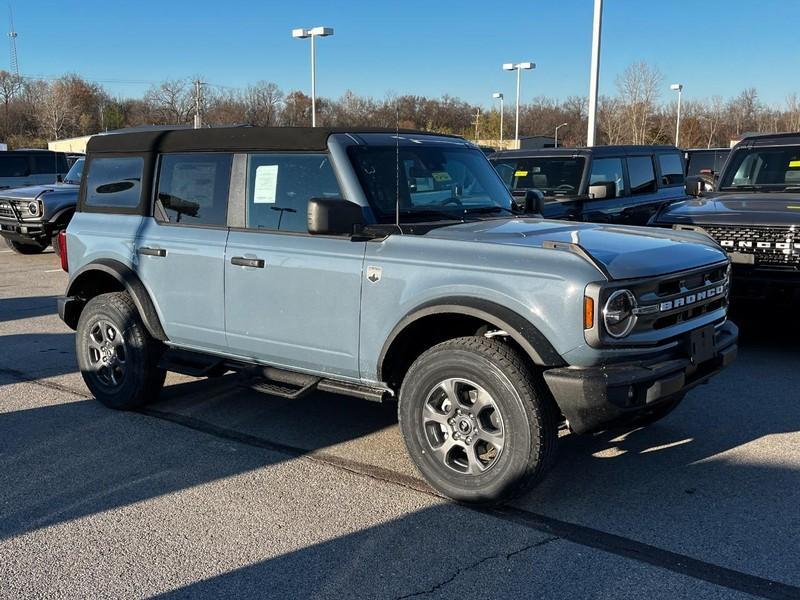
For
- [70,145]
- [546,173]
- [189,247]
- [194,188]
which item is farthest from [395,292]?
[70,145]

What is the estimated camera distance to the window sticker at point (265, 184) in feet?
15.8

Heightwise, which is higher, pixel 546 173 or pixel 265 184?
pixel 546 173

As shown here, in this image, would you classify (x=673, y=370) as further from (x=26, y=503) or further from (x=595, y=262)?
(x=26, y=503)

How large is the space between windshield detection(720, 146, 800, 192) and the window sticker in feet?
19.5

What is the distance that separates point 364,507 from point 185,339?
1.96m

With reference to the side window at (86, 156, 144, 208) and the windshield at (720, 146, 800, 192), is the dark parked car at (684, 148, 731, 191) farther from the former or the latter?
the side window at (86, 156, 144, 208)

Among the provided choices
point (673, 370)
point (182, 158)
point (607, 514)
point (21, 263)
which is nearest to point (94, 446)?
point (182, 158)

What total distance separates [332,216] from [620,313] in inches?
60.2

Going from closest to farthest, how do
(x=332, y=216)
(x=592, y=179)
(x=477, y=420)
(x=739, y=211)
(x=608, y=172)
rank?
(x=477, y=420) → (x=332, y=216) → (x=739, y=211) → (x=592, y=179) → (x=608, y=172)

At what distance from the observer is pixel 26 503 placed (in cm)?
410

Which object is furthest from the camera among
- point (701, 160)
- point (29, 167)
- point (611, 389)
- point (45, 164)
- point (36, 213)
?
point (701, 160)

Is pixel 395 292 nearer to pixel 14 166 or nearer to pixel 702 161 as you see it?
pixel 14 166

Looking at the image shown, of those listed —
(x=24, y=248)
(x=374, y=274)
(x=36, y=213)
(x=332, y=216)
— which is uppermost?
(x=332, y=216)

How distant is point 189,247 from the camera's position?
5109 millimetres
